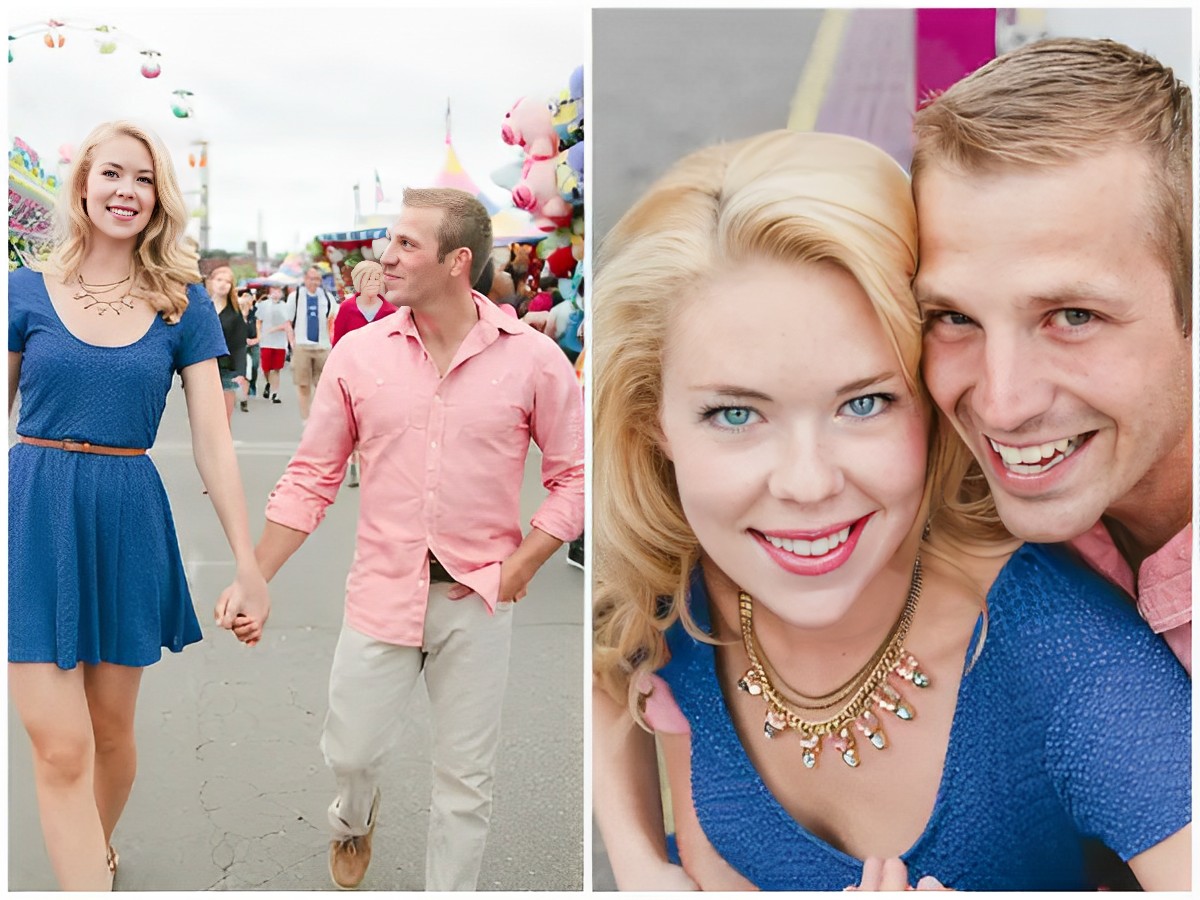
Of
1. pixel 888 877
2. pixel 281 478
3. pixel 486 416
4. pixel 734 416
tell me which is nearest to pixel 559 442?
pixel 486 416

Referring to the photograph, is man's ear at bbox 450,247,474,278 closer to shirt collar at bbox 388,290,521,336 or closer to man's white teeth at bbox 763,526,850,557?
shirt collar at bbox 388,290,521,336

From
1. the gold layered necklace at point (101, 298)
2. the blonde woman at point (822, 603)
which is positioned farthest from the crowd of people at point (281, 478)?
the blonde woman at point (822, 603)

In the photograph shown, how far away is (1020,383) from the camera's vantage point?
2197 mm

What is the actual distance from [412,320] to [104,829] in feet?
4.22

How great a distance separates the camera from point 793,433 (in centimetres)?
225

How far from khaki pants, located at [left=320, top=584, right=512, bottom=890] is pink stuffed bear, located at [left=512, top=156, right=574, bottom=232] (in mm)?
823

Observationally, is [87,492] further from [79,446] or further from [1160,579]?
[1160,579]

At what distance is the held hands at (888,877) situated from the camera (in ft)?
7.88

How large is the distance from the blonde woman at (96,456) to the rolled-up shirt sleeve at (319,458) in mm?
108

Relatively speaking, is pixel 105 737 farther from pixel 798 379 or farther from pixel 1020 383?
pixel 1020 383

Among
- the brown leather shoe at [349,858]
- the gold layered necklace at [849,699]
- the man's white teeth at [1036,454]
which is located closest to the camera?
the man's white teeth at [1036,454]

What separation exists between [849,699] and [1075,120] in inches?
48.8

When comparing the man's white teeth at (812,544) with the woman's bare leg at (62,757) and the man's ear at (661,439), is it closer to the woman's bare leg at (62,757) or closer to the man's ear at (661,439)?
the man's ear at (661,439)

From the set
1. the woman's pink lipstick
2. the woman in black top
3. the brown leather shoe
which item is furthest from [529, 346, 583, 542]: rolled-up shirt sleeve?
the brown leather shoe
